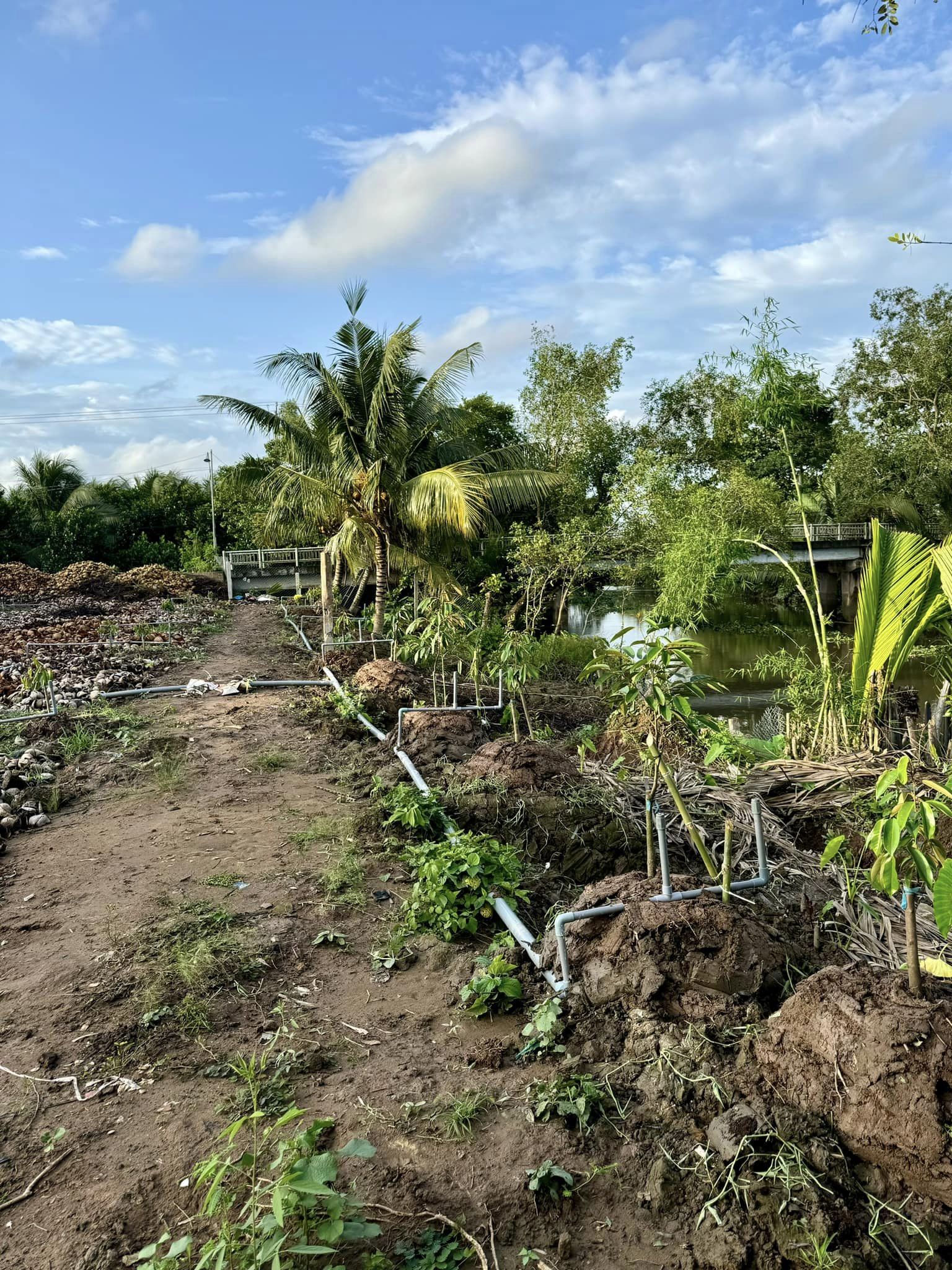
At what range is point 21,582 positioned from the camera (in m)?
24.4

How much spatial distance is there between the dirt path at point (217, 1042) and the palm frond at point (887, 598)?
343 centimetres

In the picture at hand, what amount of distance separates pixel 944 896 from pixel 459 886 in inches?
87.3

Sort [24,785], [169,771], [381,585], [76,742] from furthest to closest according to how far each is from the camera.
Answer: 1. [381,585]
2. [76,742]
3. [169,771]
4. [24,785]

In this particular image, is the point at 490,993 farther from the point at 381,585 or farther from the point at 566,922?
the point at 381,585

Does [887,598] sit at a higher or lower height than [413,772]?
higher

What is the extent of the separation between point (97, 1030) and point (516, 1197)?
1.81 metres

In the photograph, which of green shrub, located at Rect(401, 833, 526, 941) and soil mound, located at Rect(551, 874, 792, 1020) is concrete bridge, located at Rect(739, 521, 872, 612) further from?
soil mound, located at Rect(551, 874, 792, 1020)

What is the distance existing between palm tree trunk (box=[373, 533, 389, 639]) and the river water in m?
3.75

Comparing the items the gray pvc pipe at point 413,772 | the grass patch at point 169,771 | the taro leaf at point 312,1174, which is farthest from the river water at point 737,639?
the taro leaf at point 312,1174

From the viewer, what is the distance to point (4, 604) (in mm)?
22250

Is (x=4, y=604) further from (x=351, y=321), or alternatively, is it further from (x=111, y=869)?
(x=111, y=869)

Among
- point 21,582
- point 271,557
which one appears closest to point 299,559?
point 271,557

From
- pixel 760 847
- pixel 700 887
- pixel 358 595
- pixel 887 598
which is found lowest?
pixel 700 887

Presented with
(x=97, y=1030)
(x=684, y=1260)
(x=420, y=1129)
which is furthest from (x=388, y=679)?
(x=684, y=1260)
